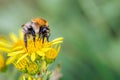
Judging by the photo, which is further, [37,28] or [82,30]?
[82,30]

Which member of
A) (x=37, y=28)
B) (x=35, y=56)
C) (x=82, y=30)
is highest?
(x=82, y=30)

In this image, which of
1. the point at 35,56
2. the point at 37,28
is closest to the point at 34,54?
the point at 35,56

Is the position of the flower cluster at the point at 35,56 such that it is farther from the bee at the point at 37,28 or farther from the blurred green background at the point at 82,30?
the blurred green background at the point at 82,30

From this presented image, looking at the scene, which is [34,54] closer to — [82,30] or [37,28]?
[37,28]

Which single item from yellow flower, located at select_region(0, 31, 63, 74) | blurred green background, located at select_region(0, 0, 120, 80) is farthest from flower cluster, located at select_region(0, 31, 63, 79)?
blurred green background, located at select_region(0, 0, 120, 80)

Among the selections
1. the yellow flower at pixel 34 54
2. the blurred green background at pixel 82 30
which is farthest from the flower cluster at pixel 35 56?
the blurred green background at pixel 82 30

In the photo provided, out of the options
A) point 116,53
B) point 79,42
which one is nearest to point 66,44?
point 79,42

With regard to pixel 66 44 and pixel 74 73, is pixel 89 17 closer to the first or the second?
pixel 66 44

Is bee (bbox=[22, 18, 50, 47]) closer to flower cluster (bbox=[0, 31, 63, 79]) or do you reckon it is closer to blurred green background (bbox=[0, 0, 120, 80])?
flower cluster (bbox=[0, 31, 63, 79])
